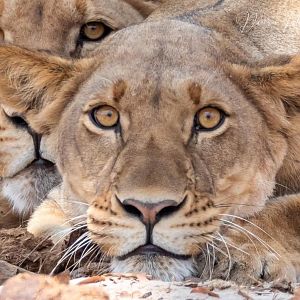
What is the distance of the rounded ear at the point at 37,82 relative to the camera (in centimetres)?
422

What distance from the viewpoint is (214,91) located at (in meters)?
3.89

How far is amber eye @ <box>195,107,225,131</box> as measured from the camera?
3.84 meters

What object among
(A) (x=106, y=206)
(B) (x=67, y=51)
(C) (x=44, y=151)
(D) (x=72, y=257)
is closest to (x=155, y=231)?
(A) (x=106, y=206)

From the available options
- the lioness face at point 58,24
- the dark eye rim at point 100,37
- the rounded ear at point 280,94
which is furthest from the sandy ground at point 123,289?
the dark eye rim at point 100,37

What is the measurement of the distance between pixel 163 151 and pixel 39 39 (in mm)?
1573

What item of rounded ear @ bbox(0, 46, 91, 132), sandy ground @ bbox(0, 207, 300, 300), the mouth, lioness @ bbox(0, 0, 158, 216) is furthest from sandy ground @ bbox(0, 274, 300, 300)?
lioness @ bbox(0, 0, 158, 216)

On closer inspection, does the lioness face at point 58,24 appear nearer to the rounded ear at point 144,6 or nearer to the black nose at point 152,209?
the rounded ear at point 144,6

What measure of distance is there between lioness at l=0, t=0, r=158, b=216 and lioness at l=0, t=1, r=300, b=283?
0.20 metres

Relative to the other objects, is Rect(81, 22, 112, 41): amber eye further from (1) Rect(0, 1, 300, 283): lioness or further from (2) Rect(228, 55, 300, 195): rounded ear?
(2) Rect(228, 55, 300, 195): rounded ear

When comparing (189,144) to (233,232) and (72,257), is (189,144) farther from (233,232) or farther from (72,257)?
(72,257)

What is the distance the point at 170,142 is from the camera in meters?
3.71

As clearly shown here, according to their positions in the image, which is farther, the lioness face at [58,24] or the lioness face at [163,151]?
the lioness face at [58,24]

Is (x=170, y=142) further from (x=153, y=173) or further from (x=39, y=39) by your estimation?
(x=39, y=39)

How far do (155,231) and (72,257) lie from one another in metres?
0.62
